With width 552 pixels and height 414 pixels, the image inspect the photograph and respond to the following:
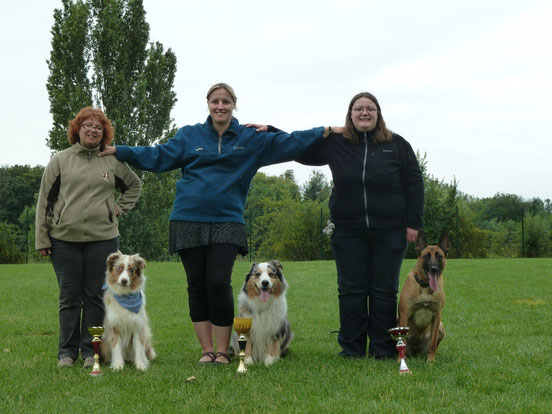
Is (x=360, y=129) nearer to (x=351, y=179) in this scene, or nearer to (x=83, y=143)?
(x=351, y=179)

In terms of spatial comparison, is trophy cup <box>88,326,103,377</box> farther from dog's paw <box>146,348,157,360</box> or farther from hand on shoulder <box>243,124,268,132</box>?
hand on shoulder <box>243,124,268,132</box>

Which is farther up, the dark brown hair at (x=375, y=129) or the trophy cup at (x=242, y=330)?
the dark brown hair at (x=375, y=129)

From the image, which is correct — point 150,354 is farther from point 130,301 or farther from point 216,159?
point 216,159

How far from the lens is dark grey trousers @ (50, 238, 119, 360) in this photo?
464 cm

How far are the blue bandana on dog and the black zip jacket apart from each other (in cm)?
210

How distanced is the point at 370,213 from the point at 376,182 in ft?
0.98

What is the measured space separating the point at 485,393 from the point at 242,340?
77.5 inches

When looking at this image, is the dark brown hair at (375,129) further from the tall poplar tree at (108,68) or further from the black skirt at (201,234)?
the tall poplar tree at (108,68)

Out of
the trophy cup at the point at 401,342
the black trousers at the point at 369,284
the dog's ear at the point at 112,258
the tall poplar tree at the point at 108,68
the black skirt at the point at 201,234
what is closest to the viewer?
the trophy cup at the point at 401,342

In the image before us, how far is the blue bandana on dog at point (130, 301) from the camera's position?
181 inches

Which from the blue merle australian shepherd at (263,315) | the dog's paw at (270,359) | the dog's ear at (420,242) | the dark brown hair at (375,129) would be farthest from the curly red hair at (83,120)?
the dog's ear at (420,242)

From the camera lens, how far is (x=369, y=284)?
195 inches

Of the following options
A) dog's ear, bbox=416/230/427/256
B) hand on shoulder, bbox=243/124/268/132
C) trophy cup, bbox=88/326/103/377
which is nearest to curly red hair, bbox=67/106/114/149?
hand on shoulder, bbox=243/124/268/132

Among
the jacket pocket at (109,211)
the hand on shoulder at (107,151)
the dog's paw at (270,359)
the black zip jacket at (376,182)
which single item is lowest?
the dog's paw at (270,359)
